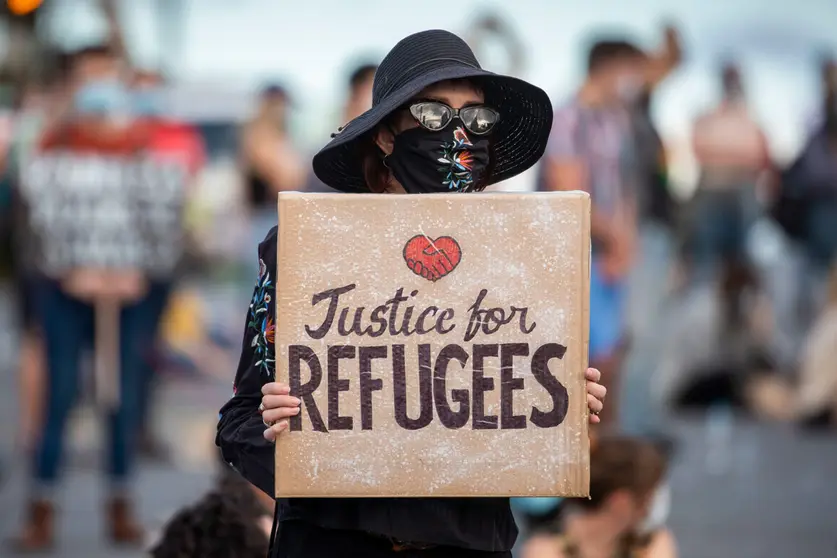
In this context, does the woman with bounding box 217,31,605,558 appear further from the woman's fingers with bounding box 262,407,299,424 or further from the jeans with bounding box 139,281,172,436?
the jeans with bounding box 139,281,172,436

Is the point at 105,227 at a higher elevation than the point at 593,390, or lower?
higher

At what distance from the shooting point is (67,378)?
684 cm

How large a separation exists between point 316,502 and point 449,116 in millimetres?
734

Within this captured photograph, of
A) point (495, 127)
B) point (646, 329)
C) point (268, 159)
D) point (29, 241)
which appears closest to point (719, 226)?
point (646, 329)

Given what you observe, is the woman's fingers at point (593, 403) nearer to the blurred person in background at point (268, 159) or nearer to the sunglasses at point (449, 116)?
the sunglasses at point (449, 116)

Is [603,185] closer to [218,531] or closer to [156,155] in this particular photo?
[156,155]

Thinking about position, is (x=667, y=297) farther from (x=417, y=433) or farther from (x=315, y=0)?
(x=417, y=433)

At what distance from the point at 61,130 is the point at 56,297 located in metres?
0.77

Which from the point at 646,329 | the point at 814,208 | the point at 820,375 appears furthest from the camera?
the point at 814,208

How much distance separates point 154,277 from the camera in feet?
23.5

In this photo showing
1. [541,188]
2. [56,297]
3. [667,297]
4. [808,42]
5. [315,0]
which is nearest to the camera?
[56,297]

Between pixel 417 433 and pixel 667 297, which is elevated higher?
pixel 667 297

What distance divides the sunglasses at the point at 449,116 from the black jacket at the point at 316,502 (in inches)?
14.0

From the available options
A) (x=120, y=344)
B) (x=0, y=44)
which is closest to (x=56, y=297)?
(x=120, y=344)
